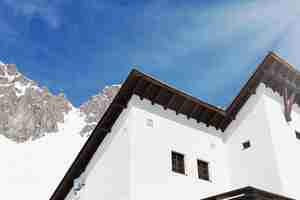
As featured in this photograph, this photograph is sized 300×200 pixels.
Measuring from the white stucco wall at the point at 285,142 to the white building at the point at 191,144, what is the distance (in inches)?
2.1

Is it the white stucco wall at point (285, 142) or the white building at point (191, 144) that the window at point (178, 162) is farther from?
the white stucco wall at point (285, 142)

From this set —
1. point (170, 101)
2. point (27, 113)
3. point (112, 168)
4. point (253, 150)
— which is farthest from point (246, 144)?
point (27, 113)

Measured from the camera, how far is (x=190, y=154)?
59.9 feet

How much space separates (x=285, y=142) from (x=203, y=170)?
4.25m

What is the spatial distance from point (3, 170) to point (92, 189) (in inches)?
5811

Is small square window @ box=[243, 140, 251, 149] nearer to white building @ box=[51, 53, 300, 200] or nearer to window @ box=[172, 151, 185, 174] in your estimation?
white building @ box=[51, 53, 300, 200]

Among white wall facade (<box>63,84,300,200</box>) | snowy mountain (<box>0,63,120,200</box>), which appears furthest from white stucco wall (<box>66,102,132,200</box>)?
snowy mountain (<box>0,63,120,200</box>)

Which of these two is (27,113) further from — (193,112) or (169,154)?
(169,154)

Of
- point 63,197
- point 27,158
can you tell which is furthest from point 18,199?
point 63,197

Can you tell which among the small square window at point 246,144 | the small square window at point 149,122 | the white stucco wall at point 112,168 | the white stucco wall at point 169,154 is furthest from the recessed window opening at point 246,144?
the white stucco wall at point 112,168

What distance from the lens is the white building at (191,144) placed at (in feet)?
54.9

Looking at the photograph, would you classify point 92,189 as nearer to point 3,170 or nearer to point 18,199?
point 18,199

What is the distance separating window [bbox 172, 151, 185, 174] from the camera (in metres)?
17.5

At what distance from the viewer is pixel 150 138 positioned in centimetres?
1720
